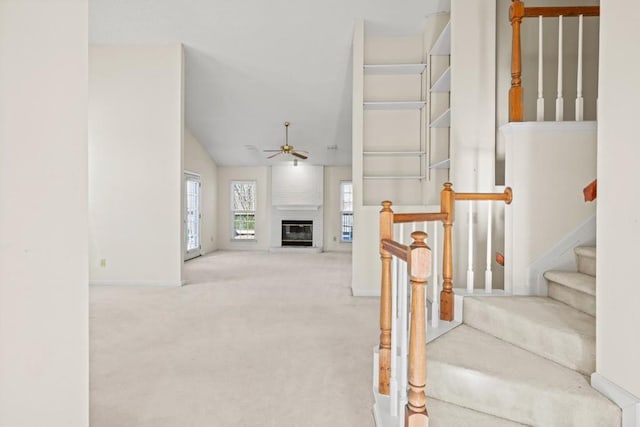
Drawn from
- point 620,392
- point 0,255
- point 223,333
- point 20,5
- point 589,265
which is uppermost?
point 20,5

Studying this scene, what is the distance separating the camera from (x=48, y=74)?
102 centimetres

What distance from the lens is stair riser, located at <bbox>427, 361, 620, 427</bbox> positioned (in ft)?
5.51

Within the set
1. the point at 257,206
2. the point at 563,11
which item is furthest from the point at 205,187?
the point at 563,11

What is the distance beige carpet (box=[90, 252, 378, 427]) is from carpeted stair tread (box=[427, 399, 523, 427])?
1.06 ft

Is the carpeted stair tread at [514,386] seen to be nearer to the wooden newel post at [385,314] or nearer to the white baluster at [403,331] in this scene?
the wooden newel post at [385,314]

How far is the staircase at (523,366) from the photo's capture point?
1.75m

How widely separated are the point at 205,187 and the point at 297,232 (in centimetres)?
262

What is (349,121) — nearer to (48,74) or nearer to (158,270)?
(158,270)

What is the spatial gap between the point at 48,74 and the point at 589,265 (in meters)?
2.94

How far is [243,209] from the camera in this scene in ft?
34.9

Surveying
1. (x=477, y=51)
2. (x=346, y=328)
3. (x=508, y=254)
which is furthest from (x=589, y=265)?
(x=477, y=51)

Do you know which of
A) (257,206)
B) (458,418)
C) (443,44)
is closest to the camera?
(458,418)

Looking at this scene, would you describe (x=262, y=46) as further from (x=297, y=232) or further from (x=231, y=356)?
(x=297, y=232)

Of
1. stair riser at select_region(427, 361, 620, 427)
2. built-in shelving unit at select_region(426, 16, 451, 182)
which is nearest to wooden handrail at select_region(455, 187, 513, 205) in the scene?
stair riser at select_region(427, 361, 620, 427)
